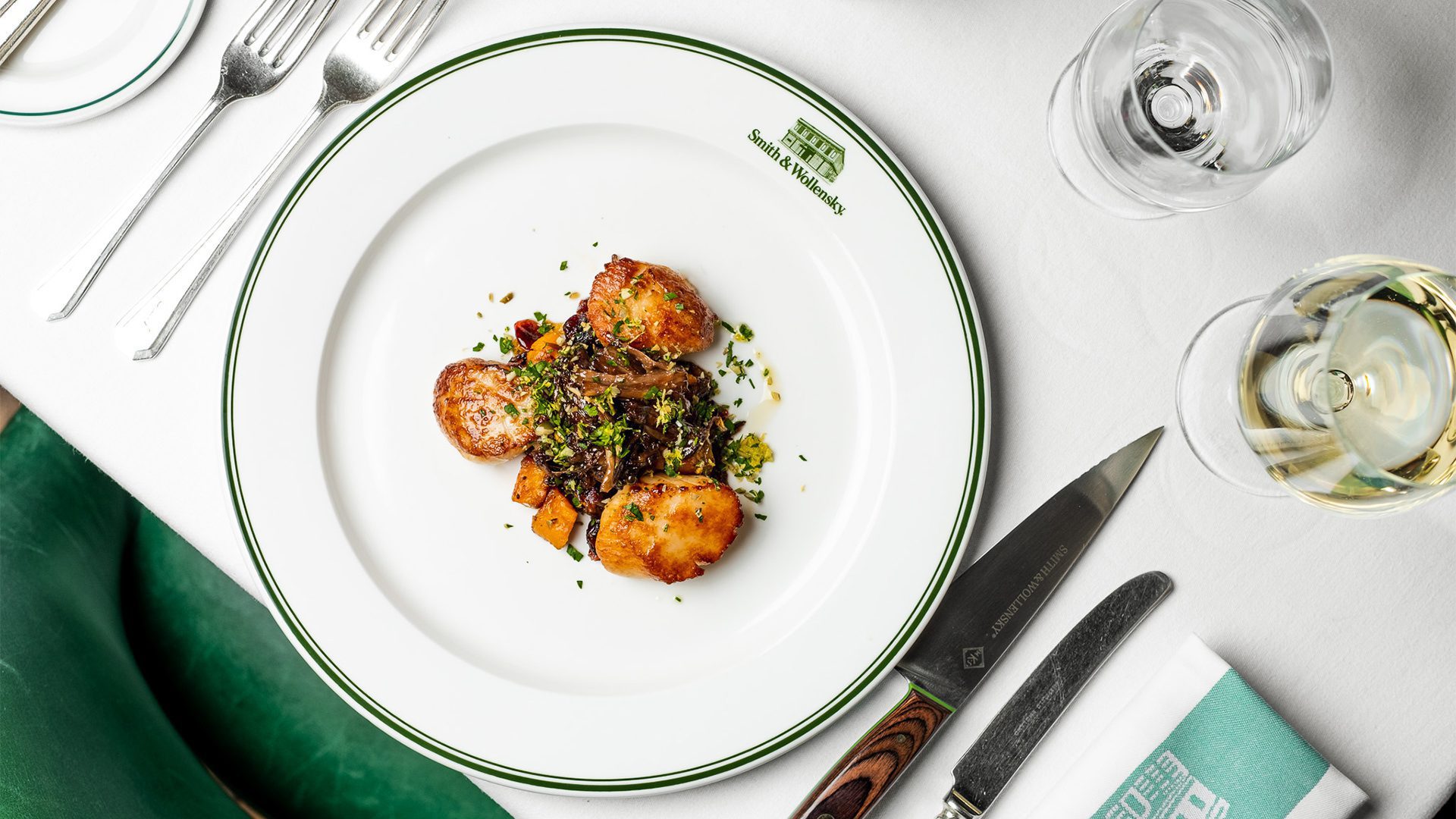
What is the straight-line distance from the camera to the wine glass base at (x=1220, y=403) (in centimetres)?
171

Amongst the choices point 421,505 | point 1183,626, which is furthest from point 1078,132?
point 421,505

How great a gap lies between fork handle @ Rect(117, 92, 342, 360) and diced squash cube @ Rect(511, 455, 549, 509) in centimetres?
72

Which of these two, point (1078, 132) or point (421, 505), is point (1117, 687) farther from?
point (421, 505)

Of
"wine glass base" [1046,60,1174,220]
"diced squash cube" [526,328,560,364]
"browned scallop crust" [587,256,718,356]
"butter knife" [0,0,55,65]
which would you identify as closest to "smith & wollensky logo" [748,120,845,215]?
"browned scallop crust" [587,256,718,356]

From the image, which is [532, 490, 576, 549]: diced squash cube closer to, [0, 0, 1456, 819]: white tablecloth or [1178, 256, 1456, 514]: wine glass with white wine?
[0, 0, 1456, 819]: white tablecloth

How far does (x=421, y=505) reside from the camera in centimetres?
176

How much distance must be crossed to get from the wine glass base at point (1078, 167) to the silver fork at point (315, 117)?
1.18 m

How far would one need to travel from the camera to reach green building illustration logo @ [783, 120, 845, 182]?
5.47 feet

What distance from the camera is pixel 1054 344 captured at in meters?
1.74

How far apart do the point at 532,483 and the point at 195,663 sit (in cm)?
97

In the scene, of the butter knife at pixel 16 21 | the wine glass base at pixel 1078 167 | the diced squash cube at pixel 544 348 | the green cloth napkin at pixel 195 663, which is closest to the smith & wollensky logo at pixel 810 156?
the wine glass base at pixel 1078 167

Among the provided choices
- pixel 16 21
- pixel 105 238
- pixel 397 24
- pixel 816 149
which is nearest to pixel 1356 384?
pixel 816 149

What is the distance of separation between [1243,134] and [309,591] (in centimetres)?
194

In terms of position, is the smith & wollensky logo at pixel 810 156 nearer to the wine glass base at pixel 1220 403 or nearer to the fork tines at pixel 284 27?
the wine glass base at pixel 1220 403
